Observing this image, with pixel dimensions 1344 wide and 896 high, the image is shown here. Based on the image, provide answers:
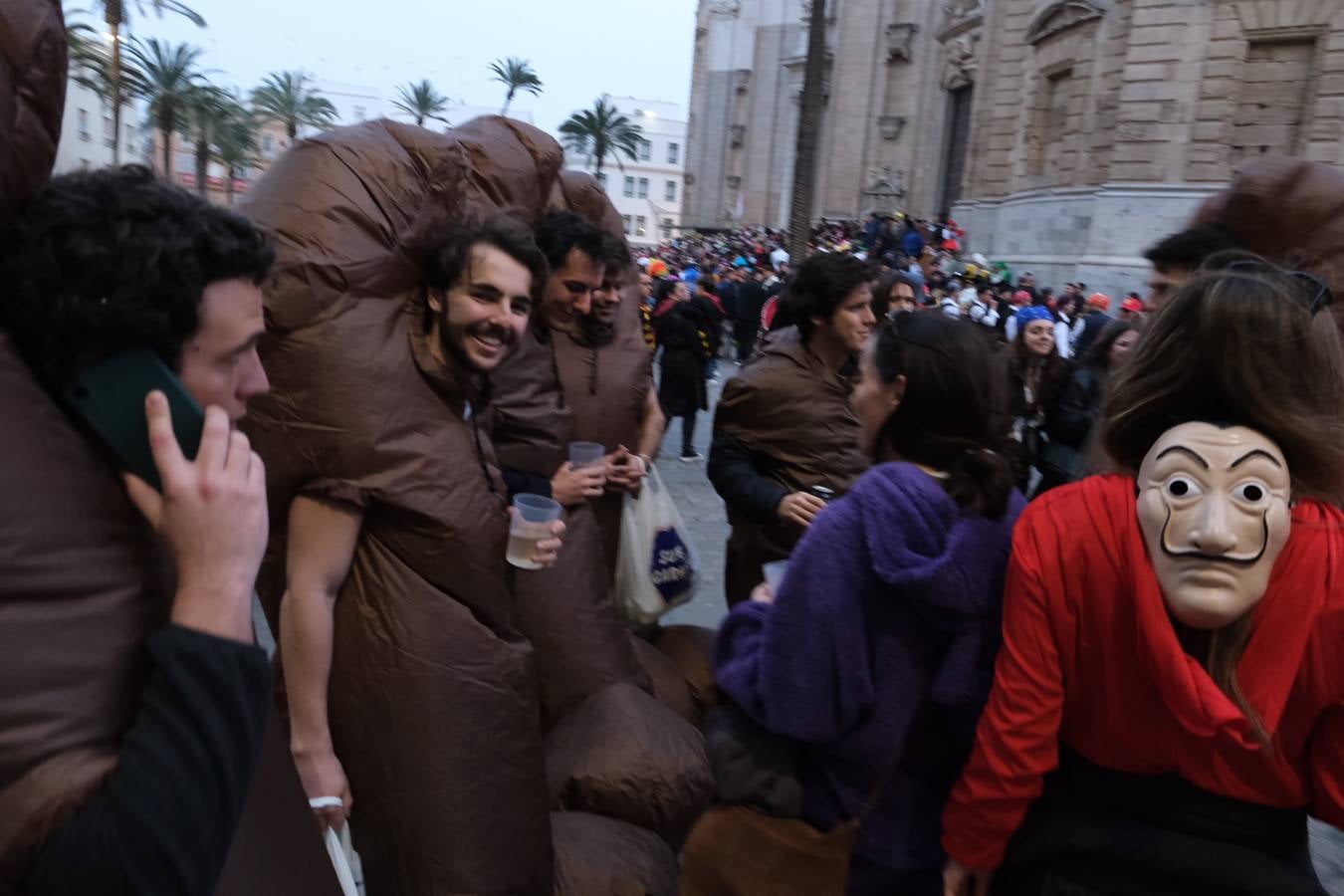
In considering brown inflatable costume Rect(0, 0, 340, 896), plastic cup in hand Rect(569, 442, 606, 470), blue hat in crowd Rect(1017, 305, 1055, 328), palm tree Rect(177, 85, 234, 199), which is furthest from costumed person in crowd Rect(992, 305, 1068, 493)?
palm tree Rect(177, 85, 234, 199)

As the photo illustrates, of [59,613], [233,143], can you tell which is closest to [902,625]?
[59,613]

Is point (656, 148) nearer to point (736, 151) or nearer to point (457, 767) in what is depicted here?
point (736, 151)

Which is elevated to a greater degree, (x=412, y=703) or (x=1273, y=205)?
(x=1273, y=205)

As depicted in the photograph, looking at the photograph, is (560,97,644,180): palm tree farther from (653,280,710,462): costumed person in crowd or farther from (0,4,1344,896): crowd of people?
(0,4,1344,896): crowd of people

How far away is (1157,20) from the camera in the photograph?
17.9m

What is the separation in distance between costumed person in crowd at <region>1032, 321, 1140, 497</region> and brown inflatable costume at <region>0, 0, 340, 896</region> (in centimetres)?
400

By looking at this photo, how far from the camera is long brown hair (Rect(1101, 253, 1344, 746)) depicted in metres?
1.45

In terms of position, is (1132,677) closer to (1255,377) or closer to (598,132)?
(1255,377)

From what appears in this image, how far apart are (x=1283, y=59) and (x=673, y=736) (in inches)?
775

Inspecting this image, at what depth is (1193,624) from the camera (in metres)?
1.44

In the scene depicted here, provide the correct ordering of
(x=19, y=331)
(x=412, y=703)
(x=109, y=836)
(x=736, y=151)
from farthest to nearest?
(x=736, y=151)
(x=412, y=703)
(x=19, y=331)
(x=109, y=836)

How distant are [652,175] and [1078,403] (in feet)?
298

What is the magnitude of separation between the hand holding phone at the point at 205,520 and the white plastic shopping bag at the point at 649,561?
2503 millimetres

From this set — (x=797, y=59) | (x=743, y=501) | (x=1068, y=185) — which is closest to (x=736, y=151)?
(x=797, y=59)
